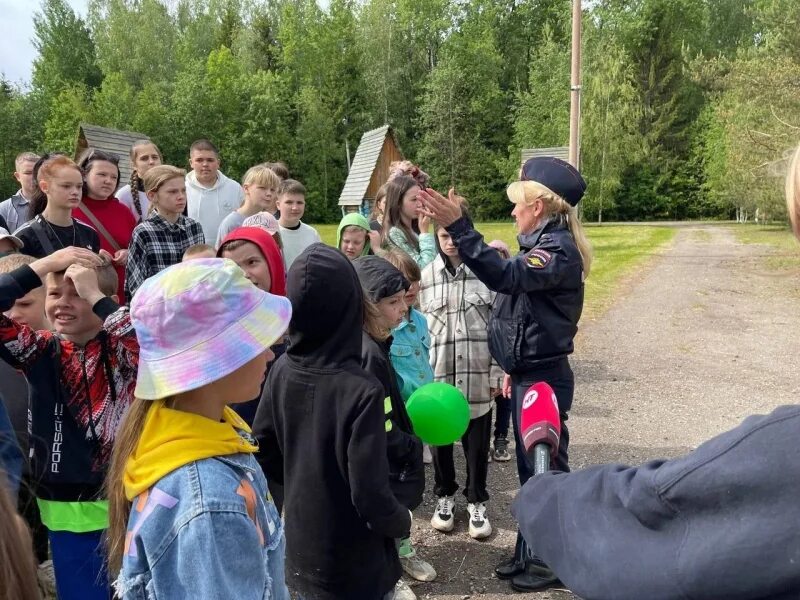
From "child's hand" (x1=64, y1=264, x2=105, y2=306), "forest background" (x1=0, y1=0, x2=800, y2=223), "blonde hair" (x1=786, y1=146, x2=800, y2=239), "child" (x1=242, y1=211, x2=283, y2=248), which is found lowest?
"child's hand" (x1=64, y1=264, x2=105, y2=306)

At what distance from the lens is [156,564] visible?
1.39 m

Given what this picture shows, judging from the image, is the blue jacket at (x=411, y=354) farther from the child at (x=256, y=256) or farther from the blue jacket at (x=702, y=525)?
the blue jacket at (x=702, y=525)

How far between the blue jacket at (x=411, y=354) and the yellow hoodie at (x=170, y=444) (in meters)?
2.07

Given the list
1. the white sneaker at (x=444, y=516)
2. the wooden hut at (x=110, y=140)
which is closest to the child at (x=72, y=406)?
the white sneaker at (x=444, y=516)

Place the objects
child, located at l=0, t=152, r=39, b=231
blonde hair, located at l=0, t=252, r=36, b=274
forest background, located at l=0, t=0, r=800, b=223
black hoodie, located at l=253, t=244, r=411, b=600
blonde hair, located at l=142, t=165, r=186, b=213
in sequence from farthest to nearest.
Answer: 1. forest background, located at l=0, t=0, r=800, b=223
2. child, located at l=0, t=152, r=39, b=231
3. blonde hair, located at l=142, t=165, r=186, b=213
4. blonde hair, located at l=0, t=252, r=36, b=274
5. black hoodie, located at l=253, t=244, r=411, b=600

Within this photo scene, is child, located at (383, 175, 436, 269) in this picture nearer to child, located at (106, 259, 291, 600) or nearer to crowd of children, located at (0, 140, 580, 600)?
crowd of children, located at (0, 140, 580, 600)

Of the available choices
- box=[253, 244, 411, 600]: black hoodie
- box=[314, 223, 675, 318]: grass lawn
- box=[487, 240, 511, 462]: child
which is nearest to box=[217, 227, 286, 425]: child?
box=[253, 244, 411, 600]: black hoodie

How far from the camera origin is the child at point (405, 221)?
4.80 metres

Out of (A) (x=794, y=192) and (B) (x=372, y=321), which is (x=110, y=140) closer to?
(B) (x=372, y=321)

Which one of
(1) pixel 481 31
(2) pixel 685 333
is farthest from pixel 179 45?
(2) pixel 685 333

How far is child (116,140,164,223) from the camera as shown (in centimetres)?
551

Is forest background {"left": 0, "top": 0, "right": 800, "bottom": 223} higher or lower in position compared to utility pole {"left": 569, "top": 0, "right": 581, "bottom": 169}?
higher

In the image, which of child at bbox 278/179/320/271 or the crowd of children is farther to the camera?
child at bbox 278/179/320/271

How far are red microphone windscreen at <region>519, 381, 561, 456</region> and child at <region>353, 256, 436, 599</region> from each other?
944 millimetres
